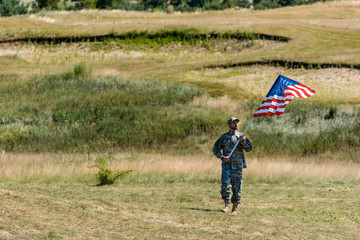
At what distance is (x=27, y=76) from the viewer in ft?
142

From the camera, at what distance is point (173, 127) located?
33500 mm

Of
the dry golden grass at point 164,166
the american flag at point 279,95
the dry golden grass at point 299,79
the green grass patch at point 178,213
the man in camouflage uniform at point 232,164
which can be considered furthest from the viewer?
the dry golden grass at point 299,79

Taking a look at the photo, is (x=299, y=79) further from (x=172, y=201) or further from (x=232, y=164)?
(x=232, y=164)

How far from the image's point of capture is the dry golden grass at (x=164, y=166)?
76.3 ft

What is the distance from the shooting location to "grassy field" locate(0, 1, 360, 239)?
13.1 metres

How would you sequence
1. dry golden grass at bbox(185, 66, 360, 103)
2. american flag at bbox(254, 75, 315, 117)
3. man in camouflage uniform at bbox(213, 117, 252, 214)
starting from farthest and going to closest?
dry golden grass at bbox(185, 66, 360, 103), american flag at bbox(254, 75, 315, 117), man in camouflage uniform at bbox(213, 117, 252, 214)

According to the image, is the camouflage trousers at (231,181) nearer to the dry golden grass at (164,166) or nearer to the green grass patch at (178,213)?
the green grass patch at (178,213)

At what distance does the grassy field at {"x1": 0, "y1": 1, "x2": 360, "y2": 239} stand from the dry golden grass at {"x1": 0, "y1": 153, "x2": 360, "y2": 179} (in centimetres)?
8

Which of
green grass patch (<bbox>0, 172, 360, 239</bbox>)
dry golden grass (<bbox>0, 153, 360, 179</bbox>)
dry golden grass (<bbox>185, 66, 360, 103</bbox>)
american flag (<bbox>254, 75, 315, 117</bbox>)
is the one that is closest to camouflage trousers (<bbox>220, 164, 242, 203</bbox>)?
green grass patch (<bbox>0, 172, 360, 239</bbox>)

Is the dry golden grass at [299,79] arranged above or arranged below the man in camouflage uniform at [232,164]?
below

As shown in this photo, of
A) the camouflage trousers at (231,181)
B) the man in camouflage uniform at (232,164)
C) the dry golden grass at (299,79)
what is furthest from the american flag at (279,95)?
the dry golden grass at (299,79)

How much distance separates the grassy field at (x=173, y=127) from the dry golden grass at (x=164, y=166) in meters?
0.08

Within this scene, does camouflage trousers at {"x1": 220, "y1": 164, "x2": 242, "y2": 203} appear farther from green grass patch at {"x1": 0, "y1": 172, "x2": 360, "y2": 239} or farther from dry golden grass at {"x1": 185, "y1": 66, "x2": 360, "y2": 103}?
dry golden grass at {"x1": 185, "y1": 66, "x2": 360, "y2": 103}

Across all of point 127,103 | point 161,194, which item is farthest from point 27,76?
point 161,194
